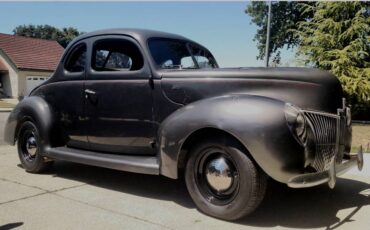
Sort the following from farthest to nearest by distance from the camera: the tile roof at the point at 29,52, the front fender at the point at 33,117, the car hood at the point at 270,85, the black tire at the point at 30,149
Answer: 1. the tile roof at the point at 29,52
2. the black tire at the point at 30,149
3. the front fender at the point at 33,117
4. the car hood at the point at 270,85

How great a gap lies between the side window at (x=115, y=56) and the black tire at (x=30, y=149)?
1.32m

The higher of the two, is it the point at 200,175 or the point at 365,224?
the point at 200,175

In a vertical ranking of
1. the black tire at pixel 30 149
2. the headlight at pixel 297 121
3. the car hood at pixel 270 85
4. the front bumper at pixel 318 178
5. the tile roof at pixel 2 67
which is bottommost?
the tile roof at pixel 2 67

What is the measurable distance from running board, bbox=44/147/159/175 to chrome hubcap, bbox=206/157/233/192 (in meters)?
0.61

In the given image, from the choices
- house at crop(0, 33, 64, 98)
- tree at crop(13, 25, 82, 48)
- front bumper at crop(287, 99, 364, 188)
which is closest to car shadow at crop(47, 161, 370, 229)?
front bumper at crop(287, 99, 364, 188)

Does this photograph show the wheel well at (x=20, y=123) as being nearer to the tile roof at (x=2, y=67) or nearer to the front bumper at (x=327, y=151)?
the front bumper at (x=327, y=151)

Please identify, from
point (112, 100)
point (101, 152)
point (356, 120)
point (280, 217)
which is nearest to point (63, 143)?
point (101, 152)

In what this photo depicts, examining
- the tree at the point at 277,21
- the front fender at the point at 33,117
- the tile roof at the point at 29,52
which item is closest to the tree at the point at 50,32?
the tile roof at the point at 29,52

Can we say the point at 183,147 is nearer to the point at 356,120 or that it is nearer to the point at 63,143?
the point at 63,143

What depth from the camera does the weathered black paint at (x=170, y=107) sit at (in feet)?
12.5

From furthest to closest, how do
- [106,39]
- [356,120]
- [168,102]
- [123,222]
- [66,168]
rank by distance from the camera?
1. [356,120]
2. [66,168]
3. [106,39]
4. [168,102]
5. [123,222]

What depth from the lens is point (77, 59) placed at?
5.86m

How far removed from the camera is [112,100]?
5.11 meters

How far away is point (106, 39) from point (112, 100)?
86 cm
